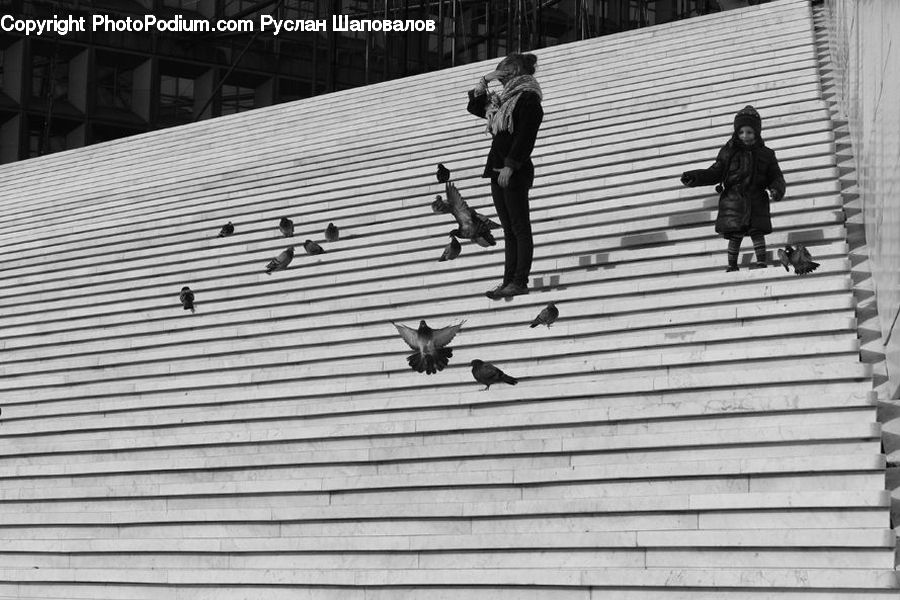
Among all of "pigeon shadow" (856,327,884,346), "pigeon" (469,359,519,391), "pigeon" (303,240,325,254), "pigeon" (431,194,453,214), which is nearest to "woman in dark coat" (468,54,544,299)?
"pigeon" (469,359,519,391)

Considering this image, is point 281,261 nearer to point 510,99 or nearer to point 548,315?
point 510,99

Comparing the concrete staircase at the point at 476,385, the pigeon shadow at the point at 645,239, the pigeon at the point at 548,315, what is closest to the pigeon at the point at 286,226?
the concrete staircase at the point at 476,385

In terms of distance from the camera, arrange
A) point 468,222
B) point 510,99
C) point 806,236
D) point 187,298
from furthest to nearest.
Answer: point 187,298
point 468,222
point 510,99
point 806,236

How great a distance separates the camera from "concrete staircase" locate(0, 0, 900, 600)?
6.80m

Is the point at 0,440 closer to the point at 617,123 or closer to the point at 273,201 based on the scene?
the point at 273,201

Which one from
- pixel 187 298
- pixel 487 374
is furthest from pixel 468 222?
pixel 187 298

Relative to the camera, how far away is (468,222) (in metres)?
10.1

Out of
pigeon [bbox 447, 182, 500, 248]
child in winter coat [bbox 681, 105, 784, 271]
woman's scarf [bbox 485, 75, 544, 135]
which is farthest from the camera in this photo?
pigeon [bbox 447, 182, 500, 248]

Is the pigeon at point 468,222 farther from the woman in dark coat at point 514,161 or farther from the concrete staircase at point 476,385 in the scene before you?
the woman in dark coat at point 514,161

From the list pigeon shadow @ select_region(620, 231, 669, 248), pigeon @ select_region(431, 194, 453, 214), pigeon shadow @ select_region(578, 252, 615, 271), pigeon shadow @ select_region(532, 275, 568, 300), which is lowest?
pigeon shadow @ select_region(532, 275, 568, 300)

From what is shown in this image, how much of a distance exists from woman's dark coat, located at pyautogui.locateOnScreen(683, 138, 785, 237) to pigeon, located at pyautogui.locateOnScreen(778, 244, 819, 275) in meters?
0.30

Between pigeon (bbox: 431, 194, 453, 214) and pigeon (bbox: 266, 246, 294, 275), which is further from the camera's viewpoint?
pigeon (bbox: 266, 246, 294, 275)

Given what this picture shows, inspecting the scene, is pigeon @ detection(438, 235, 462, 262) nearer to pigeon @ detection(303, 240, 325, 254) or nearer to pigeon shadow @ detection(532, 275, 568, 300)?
pigeon shadow @ detection(532, 275, 568, 300)

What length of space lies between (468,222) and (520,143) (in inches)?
41.8
